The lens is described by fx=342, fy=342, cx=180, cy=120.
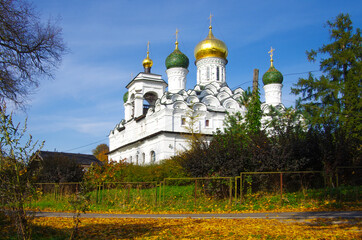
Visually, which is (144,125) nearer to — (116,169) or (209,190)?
(116,169)

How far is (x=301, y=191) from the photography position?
13102 mm

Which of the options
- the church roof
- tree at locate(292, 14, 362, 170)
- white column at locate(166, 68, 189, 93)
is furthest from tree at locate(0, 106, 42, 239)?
white column at locate(166, 68, 189, 93)

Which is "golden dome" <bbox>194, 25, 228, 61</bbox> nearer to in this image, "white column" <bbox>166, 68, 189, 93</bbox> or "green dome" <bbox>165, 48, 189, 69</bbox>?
"green dome" <bbox>165, 48, 189, 69</bbox>

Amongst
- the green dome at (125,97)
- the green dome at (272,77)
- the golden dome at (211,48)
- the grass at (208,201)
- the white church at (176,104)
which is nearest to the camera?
the grass at (208,201)

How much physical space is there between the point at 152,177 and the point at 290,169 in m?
9.80

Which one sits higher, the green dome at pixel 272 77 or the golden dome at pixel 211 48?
the golden dome at pixel 211 48

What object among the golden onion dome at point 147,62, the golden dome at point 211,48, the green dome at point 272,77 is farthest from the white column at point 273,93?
the golden onion dome at point 147,62

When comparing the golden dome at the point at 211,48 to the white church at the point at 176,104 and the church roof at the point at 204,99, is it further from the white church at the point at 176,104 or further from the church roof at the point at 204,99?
the church roof at the point at 204,99

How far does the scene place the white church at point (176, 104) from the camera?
30091 mm

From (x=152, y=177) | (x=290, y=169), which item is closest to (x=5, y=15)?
(x=290, y=169)

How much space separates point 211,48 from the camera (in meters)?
36.9

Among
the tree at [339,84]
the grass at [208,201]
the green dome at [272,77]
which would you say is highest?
the green dome at [272,77]

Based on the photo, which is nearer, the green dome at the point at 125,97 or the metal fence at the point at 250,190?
the metal fence at the point at 250,190

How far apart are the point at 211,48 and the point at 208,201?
26.1 meters
